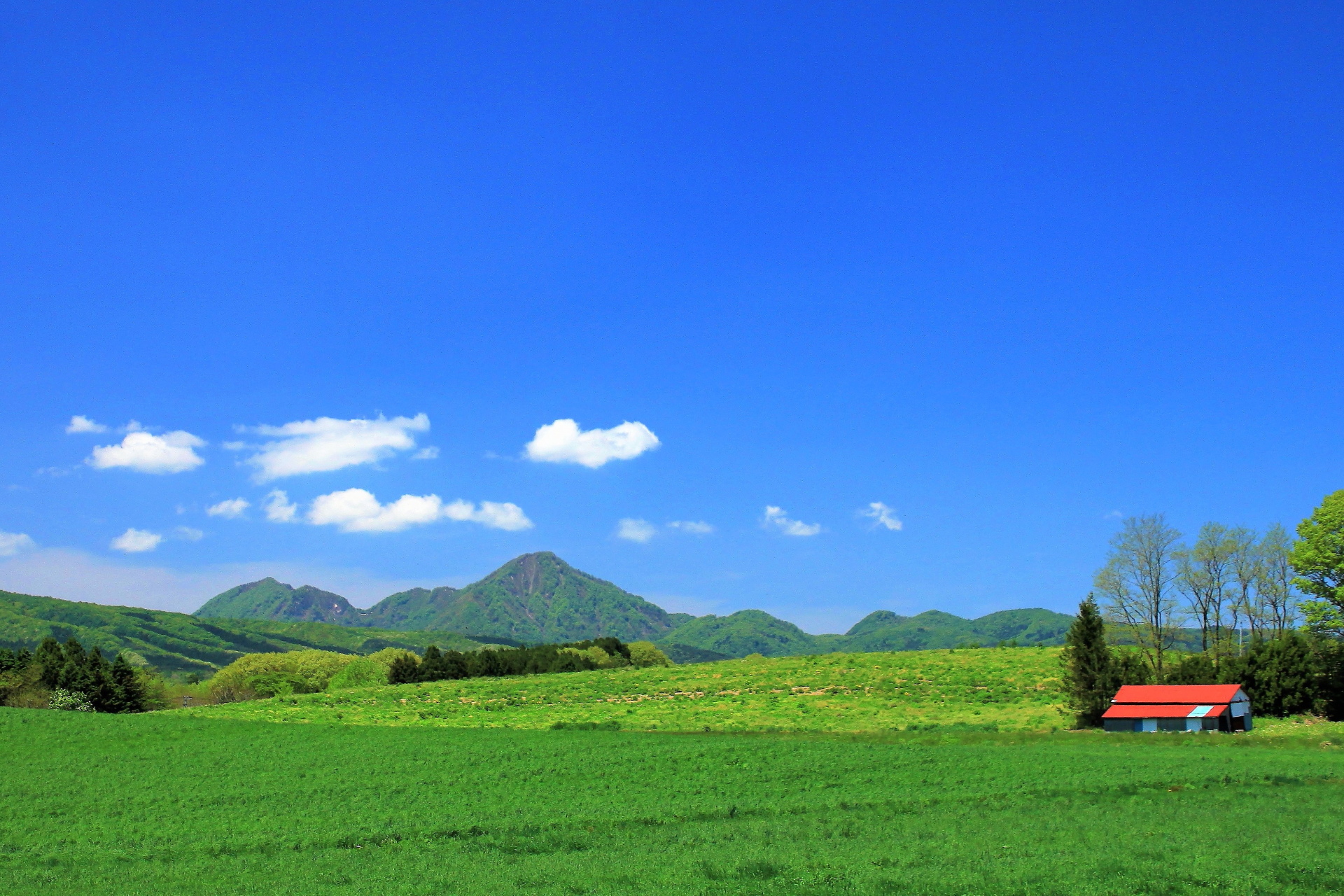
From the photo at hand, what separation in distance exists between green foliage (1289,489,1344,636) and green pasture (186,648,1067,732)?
18.0m

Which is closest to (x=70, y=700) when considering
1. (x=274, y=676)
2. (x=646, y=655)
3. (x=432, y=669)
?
(x=432, y=669)

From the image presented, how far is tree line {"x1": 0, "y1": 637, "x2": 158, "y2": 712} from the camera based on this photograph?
78688 mm

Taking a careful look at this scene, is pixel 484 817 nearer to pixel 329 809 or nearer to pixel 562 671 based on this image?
pixel 329 809

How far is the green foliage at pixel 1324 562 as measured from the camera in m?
55.6

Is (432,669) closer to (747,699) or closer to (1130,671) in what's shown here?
(747,699)

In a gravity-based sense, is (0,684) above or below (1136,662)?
below

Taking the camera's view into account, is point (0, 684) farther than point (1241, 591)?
Yes

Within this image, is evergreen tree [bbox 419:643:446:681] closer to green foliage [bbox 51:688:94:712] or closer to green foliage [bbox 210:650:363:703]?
green foliage [bbox 210:650:363:703]

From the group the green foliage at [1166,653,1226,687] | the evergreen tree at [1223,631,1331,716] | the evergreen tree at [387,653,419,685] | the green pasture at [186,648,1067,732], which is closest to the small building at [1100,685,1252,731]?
the evergreen tree at [1223,631,1331,716]

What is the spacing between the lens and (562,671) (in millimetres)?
106188

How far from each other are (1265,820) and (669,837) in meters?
17.8

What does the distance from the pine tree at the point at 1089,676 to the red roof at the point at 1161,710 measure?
3.50 ft

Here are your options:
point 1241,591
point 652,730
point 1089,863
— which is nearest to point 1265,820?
point 1089,863

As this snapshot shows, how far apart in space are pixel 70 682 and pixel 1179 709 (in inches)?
3615
